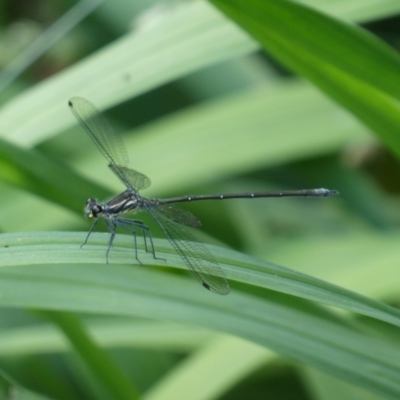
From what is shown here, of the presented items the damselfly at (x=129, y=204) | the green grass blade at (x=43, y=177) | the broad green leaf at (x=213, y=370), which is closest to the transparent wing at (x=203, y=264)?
the damselfly at (x=129, y=204)

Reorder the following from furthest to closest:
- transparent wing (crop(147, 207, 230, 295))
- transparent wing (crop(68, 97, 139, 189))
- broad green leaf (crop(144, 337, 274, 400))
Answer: transparent wing (crop(68, 97, 139, 189))
broad green leaf (crop(144, 337, 274, 400))
transparent wing (crop(147, 207, 230, 295))

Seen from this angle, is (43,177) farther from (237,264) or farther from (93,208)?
(237,264)

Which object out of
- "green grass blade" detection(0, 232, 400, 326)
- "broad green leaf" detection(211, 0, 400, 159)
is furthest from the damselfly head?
"broad green leaf" detection(211, 0, 400, 159)

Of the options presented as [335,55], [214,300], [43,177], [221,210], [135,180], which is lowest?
[214,300]

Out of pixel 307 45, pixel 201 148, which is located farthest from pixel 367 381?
pixel 201 148

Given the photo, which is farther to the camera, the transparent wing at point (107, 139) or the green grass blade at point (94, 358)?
the transparent wing at point (107, 139)

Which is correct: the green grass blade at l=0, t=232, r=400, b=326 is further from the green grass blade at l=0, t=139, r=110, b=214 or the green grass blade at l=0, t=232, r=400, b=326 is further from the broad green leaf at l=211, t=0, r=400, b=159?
the broad green leaf at l=211, t=0, r=400, b=159

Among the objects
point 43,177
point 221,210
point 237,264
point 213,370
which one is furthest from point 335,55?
point 221,210

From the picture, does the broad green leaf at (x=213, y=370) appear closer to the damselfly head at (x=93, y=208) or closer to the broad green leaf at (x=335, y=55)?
the damselfly head at (x=93, y=208)

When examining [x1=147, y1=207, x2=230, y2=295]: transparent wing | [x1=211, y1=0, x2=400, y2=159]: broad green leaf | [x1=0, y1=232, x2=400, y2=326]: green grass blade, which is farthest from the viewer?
[x1=211, y1=0, x2=400, y2=159]: broad green leaf
